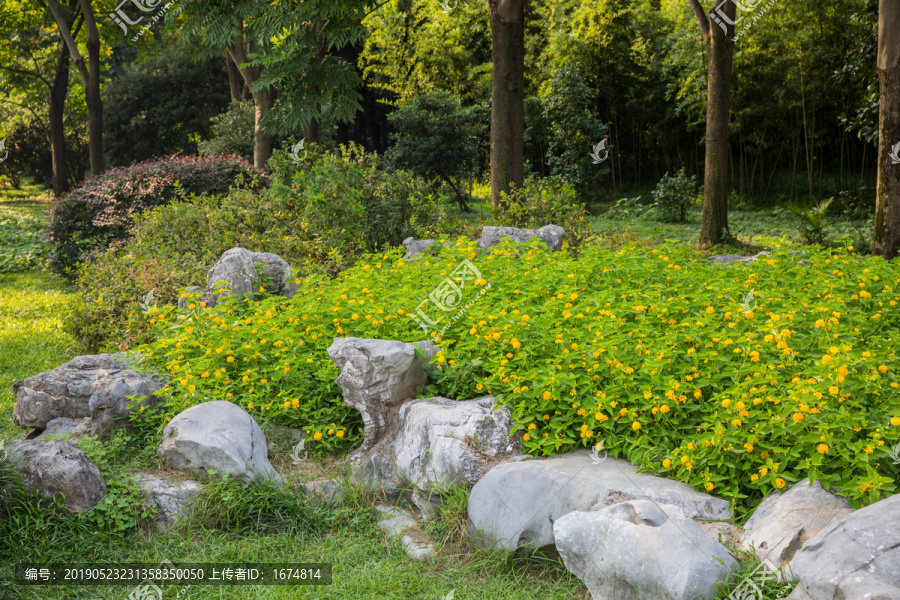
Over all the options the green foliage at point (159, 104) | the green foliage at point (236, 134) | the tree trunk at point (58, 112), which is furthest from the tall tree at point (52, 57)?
the green foliage at point (236, 134)

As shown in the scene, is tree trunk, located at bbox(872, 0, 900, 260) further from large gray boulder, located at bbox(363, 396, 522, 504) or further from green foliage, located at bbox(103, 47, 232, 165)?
green foliage, located at bbox(103, 47, 232, 165)

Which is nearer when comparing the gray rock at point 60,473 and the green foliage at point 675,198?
the gray rock at point 60,473

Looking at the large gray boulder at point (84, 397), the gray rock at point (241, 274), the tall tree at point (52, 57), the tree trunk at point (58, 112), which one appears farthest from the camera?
the tree trunk at point (58, 112)

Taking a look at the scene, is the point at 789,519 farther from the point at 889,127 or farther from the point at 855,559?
the point at 889,127

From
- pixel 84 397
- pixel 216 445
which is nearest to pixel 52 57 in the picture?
pixel 84 397

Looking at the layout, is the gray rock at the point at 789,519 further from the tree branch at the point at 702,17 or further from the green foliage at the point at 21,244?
the green foliage at the point at 21,244

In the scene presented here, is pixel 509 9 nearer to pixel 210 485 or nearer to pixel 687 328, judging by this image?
pixel 687 328

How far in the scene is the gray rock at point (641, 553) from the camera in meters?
2.43

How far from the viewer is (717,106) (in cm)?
966

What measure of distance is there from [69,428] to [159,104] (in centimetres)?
2132

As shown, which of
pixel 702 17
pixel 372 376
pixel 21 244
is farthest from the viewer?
pixel 21 244

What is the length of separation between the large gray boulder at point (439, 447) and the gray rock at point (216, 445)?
2.01 ft

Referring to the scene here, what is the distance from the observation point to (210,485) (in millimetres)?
3338

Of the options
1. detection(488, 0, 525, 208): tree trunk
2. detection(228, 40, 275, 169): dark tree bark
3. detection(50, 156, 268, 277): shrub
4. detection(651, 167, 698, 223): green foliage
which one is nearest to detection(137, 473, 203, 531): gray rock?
detection(488, 0, 525, 208): tree trunk
